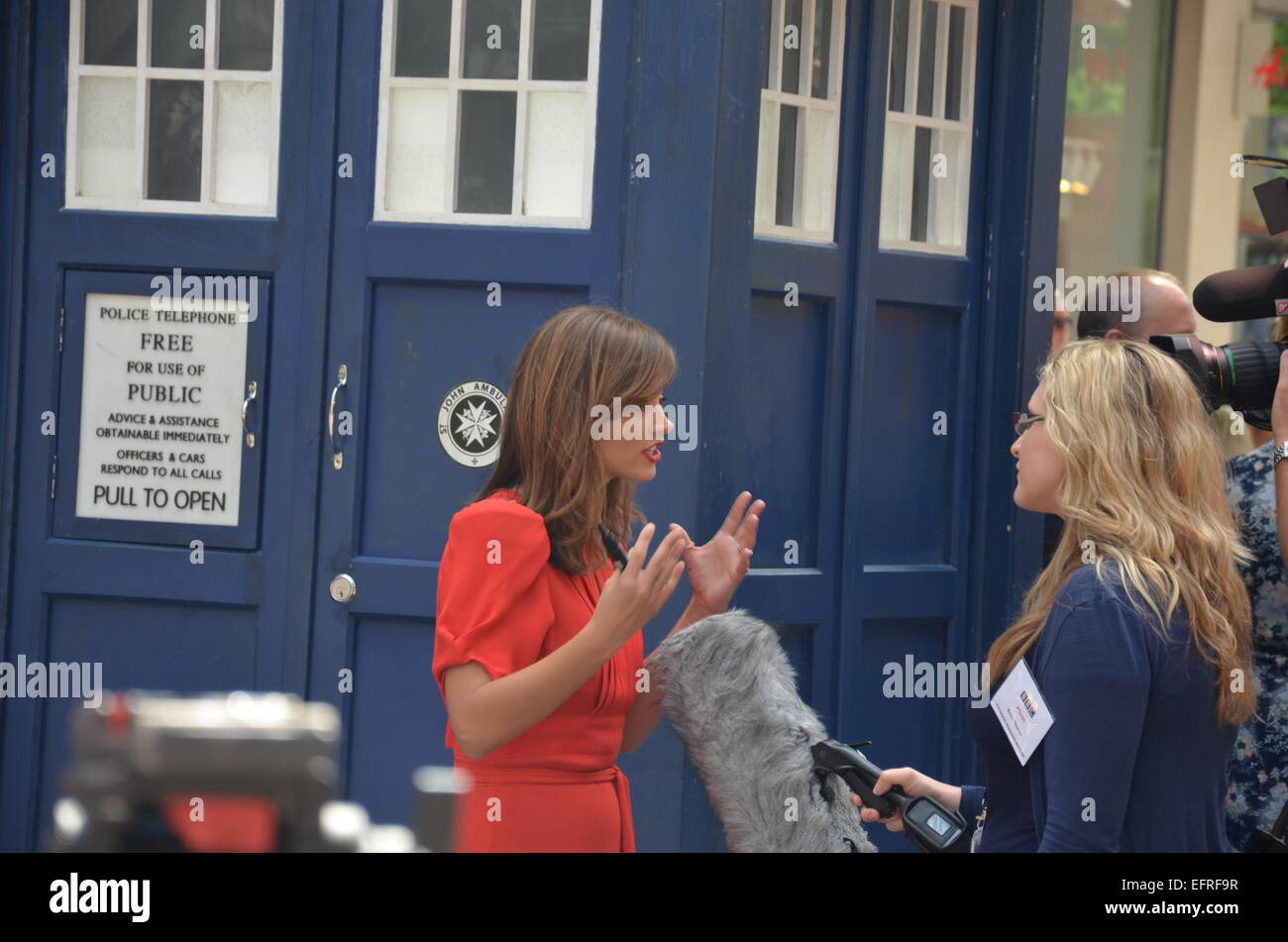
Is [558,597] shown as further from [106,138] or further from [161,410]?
[106,138]

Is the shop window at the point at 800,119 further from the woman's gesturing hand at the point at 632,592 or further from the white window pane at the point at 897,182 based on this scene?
the woman's gesturing hand at the point at 632,592

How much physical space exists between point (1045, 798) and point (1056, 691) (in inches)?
8.5

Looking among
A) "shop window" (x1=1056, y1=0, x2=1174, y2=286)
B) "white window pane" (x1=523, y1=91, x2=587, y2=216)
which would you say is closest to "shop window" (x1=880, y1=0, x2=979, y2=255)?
"white window pane" (x1=523, y1=91, x2=587, y2=216)

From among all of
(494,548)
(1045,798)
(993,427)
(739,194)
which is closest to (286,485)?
(739,194)

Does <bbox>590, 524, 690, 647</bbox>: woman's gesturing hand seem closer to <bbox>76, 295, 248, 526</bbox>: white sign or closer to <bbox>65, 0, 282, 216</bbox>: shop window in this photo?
<bbox>76, 295, 248, 526</bbox>: white sign

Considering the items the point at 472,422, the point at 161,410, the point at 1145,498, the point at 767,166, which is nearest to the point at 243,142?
the point at 161,410

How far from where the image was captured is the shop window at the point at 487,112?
3.94 meters

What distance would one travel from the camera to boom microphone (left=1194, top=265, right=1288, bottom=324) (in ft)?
10.5

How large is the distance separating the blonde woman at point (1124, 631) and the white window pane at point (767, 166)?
1.69 metres

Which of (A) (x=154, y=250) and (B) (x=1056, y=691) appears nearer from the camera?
(B) (x=1056, y=691)

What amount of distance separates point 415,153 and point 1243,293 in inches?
88.9

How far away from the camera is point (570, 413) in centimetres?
251
